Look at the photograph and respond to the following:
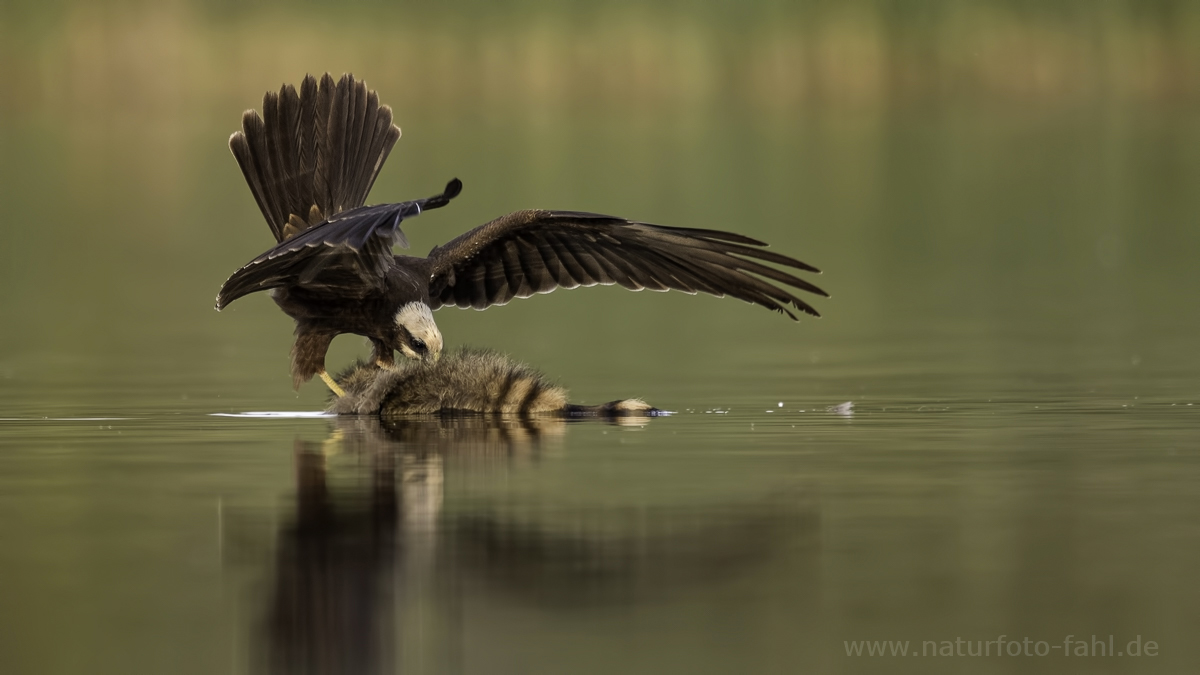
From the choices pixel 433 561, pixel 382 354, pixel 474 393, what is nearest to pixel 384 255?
pixel 474 393

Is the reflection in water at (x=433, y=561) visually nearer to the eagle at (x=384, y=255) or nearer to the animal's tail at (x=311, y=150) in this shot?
the eagle at (x=384, y=255)

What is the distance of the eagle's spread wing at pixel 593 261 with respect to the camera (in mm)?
11539

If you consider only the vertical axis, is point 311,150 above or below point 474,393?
above

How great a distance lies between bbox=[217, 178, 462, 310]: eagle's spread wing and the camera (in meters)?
9.90

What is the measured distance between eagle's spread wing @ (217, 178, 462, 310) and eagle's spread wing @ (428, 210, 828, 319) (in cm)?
88

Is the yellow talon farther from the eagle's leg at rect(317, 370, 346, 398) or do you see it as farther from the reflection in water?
the reflection in water

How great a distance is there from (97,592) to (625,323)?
1441 centimetres

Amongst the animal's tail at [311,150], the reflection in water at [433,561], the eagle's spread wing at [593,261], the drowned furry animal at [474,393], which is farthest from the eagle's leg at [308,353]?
the reflection in water at [433,561]

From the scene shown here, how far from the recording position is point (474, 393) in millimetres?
11289

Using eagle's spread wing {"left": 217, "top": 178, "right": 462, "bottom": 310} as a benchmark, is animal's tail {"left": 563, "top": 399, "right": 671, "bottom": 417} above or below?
below

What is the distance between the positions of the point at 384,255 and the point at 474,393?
0.96m

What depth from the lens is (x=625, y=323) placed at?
2014cm

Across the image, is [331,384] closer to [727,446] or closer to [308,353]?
[308,353]

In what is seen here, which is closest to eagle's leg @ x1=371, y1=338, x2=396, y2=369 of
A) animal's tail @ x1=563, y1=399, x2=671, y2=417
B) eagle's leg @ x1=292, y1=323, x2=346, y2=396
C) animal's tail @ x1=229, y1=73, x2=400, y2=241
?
eagle's leg @ x1=292, y1=323, x2=346, y2=396
